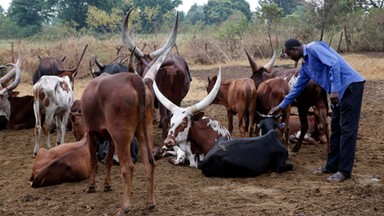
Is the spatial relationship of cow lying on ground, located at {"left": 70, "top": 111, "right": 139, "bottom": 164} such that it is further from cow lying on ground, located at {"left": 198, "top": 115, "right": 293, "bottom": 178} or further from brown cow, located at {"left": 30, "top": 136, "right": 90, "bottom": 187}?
cow lying on ground, located at {"left": 198, "top": 115, "right": 293, "bottom": 178}

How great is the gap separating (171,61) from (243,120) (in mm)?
1639

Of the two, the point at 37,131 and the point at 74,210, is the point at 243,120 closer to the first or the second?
the point at 37,131

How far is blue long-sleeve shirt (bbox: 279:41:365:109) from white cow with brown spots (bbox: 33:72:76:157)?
159 inches

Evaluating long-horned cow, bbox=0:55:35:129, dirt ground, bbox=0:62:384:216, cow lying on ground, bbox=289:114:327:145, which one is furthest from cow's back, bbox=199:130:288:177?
long-horned cow, bbox=0:55:35:129

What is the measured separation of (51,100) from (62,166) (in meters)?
2.27

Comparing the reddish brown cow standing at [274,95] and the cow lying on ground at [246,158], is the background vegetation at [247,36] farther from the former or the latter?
the cow lying on ground at [246,158]

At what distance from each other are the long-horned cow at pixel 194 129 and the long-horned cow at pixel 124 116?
168 centimetres

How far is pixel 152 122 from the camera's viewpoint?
19.5 ft

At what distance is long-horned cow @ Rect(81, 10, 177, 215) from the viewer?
5.44 metres

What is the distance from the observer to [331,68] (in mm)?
6781

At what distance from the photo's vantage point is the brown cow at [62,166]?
6887 millimetres

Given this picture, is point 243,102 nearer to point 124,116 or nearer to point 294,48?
point 294,48

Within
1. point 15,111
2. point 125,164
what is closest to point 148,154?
point 125,164

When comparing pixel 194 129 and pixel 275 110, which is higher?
Result: pixel 275 110
